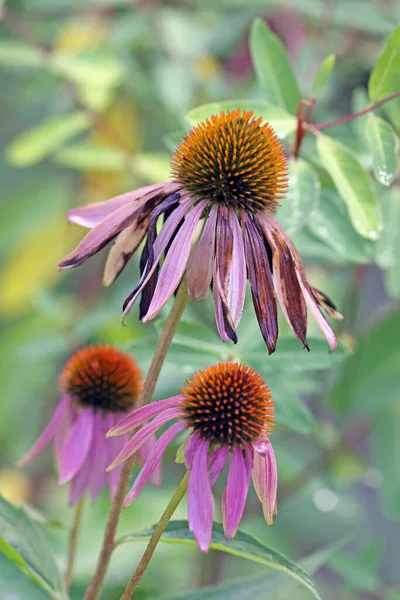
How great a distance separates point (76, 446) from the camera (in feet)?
→ 1.82

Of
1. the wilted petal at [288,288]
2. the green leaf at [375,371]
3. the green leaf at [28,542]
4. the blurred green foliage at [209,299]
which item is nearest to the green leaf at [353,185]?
the blurred green foliage at [209,299]

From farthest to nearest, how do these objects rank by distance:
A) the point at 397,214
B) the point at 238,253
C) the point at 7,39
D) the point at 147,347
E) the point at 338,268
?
1. the point at 7,39
2. the point at 338,268
3. the point at 397,214
4. the point at 147,347
5. the point at 238,253

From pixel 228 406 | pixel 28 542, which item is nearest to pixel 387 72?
pixel 228 406

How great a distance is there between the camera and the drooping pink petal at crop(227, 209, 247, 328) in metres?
0.42

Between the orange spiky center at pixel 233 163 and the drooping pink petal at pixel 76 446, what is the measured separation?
7.3 inches

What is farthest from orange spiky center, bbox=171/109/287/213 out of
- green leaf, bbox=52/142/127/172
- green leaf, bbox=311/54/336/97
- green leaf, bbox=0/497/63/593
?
green leaf, bbox=52/142/127/172

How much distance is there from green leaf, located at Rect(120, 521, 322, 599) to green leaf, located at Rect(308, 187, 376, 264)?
0.25 metres

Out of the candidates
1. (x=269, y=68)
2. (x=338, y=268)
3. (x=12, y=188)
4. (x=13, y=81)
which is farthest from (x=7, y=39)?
(x=269, y=68)

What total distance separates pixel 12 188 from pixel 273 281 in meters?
1.20

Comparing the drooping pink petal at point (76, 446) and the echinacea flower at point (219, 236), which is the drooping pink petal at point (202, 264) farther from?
the drooping pink petal at point (76, 446)

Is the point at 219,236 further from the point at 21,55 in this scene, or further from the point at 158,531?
the point at 21,55

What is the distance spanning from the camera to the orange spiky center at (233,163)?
0.48 m

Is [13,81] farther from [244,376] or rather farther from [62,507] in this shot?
[244,376]

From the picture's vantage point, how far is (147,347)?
2.16 ft
